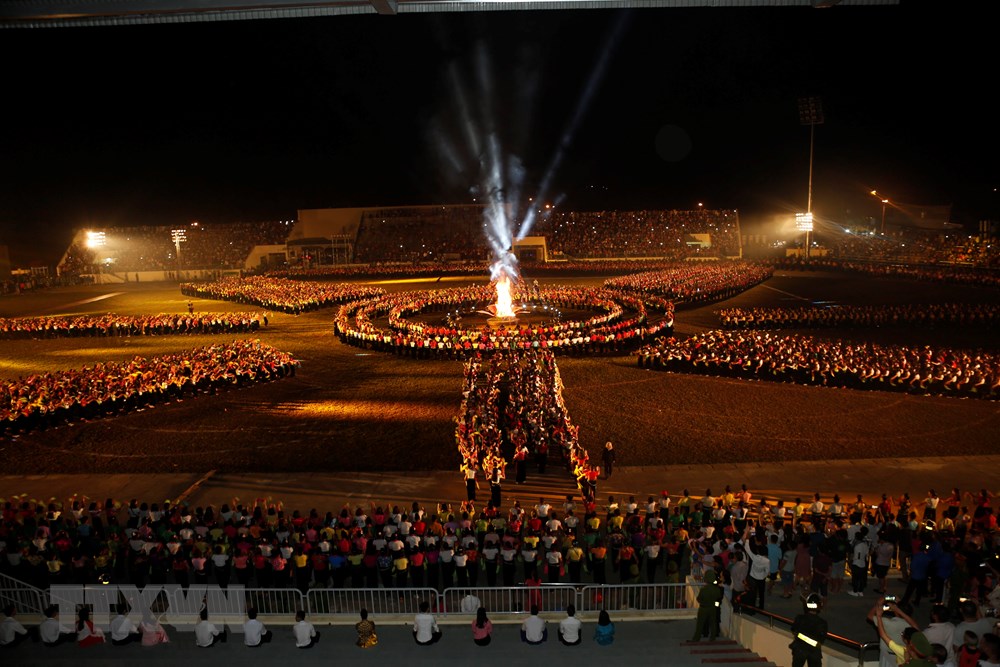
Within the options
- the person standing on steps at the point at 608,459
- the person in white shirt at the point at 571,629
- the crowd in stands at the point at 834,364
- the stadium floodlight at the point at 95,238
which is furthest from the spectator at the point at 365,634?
the stadium floodlight at the point at 95,238

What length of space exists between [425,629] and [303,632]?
1.42 meters

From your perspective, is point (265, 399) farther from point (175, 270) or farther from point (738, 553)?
point (175, 270)

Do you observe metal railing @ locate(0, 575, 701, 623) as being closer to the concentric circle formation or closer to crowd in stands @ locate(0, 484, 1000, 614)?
crowd in stands @ locate(0, 484, 1000, 614)

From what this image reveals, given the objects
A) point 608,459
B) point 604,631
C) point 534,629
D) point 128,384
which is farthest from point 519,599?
point 128,384

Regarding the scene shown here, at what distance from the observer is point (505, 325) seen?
34781mm

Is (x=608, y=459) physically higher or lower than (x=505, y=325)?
lower

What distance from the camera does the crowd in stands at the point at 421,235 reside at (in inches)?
3214

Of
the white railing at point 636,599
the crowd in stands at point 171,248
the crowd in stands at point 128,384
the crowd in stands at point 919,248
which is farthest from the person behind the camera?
the crowd in stands at point 171,248

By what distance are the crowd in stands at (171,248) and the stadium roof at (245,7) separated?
248ft

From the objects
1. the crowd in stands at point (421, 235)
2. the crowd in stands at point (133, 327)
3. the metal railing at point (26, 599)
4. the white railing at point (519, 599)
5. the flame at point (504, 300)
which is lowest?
the metal railing at point (26, 599)

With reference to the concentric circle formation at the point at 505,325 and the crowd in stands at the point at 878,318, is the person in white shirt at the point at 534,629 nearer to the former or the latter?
the concentric circle formation at the point at 505,325

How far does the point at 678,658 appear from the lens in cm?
801

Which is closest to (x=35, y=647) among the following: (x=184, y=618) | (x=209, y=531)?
(x=184, y=618)

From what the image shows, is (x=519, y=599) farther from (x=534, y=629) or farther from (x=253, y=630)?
(x=253, y=630)
